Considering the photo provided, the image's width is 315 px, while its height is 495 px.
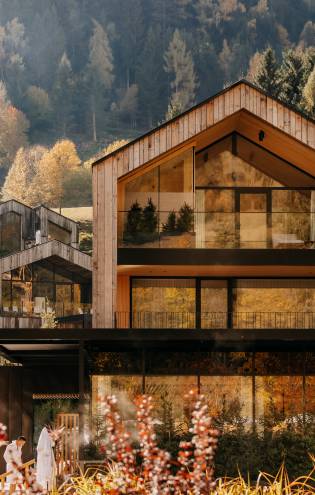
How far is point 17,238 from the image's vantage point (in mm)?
81250

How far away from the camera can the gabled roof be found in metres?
23.3

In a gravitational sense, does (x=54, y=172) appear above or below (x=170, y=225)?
above

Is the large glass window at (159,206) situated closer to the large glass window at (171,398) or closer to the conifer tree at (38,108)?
the large glass window at (171,398)

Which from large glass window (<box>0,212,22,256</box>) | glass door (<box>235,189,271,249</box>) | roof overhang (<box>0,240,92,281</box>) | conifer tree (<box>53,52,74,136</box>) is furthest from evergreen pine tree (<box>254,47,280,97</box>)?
glass door (<box>235,189,271,249</box>)

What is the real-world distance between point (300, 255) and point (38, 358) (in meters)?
7.68

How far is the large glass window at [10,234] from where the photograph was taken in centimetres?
8007

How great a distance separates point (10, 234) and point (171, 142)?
5924 centimetres

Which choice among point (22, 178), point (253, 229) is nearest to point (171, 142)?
point (253, 229)

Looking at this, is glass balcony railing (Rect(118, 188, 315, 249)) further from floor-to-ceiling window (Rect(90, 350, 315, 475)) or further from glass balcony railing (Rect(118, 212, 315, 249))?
floor-to-ceiling window (Rect(90, 350, 315, 475))

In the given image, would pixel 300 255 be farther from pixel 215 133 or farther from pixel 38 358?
pixel 38 358

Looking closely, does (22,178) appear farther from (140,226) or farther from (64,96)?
(140,226)

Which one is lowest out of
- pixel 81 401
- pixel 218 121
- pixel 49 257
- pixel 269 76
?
pixel 81 401

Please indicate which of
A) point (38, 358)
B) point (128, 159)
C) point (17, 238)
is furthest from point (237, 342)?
point (17, 238)

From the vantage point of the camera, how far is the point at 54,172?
369 feet
